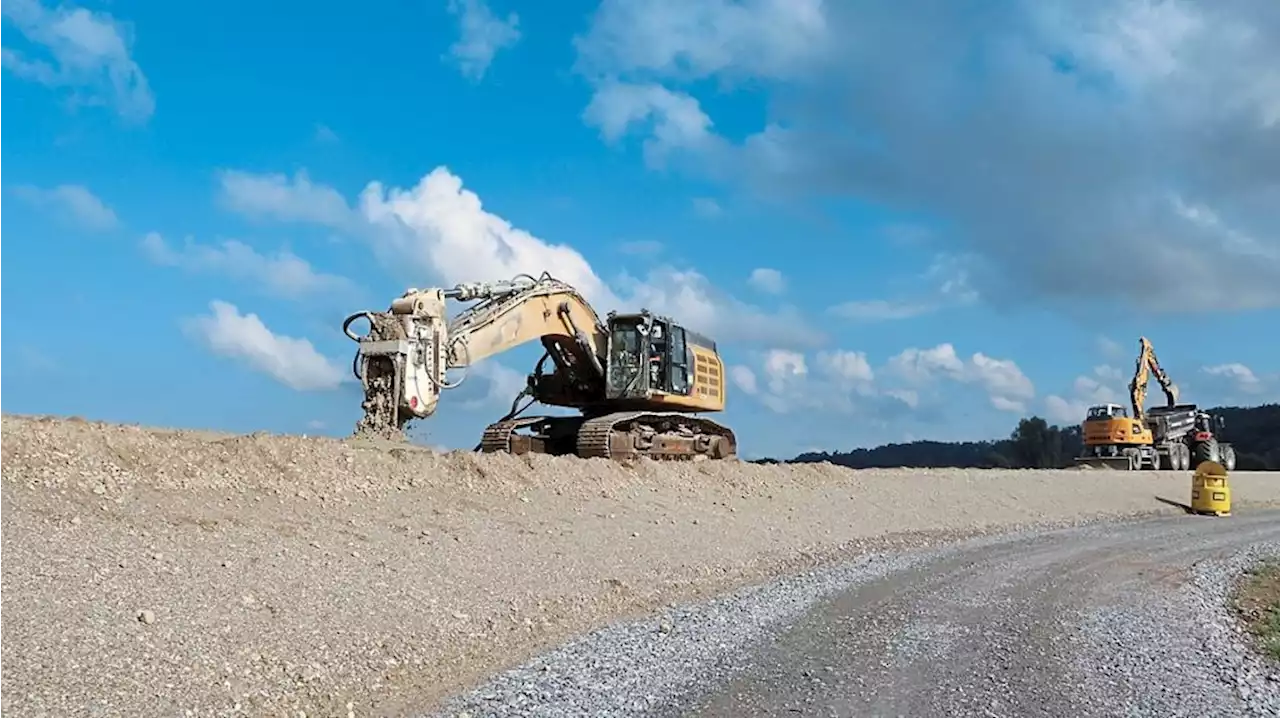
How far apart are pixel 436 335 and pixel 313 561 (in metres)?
5.65

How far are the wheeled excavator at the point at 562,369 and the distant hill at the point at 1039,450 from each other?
20.7m

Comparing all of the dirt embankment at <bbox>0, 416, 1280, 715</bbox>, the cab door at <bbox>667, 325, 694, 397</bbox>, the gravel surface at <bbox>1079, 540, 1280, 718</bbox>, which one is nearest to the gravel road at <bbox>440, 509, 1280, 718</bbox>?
the gravel surface at <bbox>1079, 540, 1280, 718</bbox>

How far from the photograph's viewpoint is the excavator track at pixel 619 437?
19.1 metres

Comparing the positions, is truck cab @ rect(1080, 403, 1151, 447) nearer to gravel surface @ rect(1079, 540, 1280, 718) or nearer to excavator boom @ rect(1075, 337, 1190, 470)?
excavator boom @ rect(1075, 337, 1190, 470)

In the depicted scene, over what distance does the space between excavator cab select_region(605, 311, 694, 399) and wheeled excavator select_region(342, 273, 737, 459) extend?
0.07 feet

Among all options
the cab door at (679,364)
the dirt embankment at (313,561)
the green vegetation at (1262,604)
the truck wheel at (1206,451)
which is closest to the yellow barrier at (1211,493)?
the green vegetation at (1262,604)

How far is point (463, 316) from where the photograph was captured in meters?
16.6

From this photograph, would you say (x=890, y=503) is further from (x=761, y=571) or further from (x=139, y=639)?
(x=139, y=639)

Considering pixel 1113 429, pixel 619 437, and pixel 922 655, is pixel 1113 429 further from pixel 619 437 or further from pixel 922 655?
pixel 922 655

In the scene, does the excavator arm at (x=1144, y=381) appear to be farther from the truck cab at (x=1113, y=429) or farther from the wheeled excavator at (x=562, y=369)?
the wheeled excavator at (x=562, y=369)

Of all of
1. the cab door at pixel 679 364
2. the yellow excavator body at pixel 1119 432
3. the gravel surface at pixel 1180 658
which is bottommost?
the gravel surface at pixel 1180 658

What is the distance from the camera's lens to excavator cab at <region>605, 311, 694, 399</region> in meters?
20.6

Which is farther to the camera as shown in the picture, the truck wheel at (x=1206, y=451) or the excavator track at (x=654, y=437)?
the truck wheel at (x=1206, y=451)

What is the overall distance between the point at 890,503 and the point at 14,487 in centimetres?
1710
